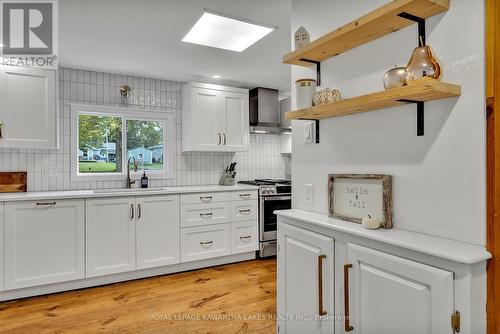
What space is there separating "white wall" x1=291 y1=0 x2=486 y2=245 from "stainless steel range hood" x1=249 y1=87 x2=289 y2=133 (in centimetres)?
258

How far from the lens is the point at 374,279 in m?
1.30

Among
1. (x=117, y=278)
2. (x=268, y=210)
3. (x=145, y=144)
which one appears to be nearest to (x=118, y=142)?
(x=145, y=144)

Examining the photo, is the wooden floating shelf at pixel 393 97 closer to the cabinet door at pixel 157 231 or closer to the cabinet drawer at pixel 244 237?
the cabinet door at pixel 157 231

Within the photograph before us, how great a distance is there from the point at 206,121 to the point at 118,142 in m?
1.13

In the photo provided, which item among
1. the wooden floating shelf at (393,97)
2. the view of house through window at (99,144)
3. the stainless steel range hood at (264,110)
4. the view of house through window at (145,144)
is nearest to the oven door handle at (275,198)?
the stainless steel range hood at (264,110)

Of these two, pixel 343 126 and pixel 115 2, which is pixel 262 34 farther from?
pixel 343 126

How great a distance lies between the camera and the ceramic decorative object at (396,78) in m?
1.24

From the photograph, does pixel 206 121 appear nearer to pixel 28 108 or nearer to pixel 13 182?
pixel 28 108

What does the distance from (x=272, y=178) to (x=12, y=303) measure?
11.4 feet

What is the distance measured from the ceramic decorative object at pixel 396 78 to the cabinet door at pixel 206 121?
2.96 m

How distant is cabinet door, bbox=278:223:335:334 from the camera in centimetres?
155

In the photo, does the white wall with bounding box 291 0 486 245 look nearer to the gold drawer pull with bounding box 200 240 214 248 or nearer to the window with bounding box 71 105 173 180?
the gold drawer pull with bounding box 200 240 214 248

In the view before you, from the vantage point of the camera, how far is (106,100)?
12.3 feet

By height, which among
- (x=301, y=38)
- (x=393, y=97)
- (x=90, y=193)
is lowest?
(x=90, y=193)
